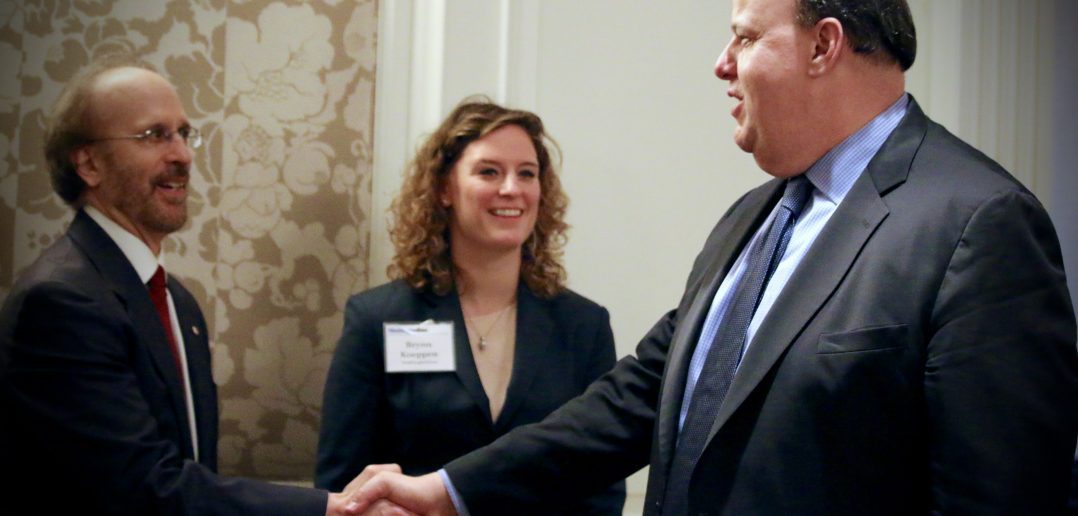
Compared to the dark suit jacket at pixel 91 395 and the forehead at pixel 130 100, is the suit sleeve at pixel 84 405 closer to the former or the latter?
the dark suit jacket at pixel 91 395

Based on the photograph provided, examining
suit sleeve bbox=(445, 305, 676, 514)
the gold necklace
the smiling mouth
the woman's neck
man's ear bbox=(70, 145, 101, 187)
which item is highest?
man's ear bbox=(70, 145, 101, 187)

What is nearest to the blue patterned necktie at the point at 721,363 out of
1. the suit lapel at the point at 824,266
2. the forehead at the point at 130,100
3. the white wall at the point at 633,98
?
the suit lapel at the point at 824,266

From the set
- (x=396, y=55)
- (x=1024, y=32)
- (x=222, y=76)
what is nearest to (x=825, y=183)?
(x=396, y=55)

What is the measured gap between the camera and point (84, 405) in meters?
1.96

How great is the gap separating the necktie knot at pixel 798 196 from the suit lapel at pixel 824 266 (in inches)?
6.5

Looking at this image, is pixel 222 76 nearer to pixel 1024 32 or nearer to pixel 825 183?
pixel 825 183

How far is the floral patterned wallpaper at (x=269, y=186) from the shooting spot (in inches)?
117

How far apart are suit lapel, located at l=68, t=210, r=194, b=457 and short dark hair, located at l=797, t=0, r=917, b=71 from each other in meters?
1.41

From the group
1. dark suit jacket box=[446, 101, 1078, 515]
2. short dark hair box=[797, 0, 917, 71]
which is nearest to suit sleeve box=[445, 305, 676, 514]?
dark suit jacket box=[446, 101, 1078, 515]

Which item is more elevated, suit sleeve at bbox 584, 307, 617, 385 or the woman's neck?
the woman's neck

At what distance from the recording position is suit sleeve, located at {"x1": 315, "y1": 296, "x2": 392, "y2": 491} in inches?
105

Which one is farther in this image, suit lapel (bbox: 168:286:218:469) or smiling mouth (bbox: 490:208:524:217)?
smiling mouth (bbox: 490:208:524:217)

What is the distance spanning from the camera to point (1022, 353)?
136 cm

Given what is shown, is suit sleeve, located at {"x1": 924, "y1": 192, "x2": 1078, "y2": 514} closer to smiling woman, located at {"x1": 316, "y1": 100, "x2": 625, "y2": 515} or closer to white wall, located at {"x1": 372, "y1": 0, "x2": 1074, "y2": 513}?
smiling woman, located at {"x1": 316, "y1": 100, "x2": 625, "y2": 515}
